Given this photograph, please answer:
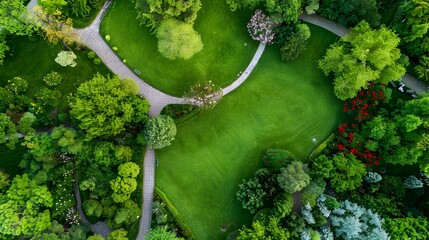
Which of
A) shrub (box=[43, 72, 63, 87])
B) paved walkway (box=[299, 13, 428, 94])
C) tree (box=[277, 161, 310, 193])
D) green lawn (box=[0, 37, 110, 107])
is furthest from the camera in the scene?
paved walkway (box=[299, 13, 428, 94])

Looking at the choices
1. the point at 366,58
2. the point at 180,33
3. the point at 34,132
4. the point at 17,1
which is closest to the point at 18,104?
the point at 34,132

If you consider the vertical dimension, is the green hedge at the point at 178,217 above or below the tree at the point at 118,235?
above

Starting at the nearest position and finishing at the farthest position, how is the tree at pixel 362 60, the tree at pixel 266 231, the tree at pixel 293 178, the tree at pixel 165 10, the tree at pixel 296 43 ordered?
the tree at pixel 165 10 → the tree at pixel 266 231 → the tree at pixel 293 178 → the tree at pixel 362 60 → the tree at pixel 296 43

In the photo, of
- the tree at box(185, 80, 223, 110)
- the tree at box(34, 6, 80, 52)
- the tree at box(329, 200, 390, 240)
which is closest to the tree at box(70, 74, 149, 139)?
the tree at box(185, 80, 223, 110)

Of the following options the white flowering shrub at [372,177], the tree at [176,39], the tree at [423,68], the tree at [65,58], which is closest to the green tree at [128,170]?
the tree at [176,39]

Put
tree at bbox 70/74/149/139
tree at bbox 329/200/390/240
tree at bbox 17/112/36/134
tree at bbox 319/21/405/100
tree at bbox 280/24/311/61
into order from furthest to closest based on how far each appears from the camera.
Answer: tree at bbox 280/24/311/61 → tree at bbox 319/21/405/100 → tree at bbox 17/112/36/134 → tree at bbox 329/200/390/240 → tree at bbox 70/74/149/139

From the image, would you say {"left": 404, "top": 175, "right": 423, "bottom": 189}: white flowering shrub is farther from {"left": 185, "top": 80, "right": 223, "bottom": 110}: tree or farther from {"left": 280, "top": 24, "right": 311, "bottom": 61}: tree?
{"left": 185, "top": 80, "right": 223, "bottom": 110}: tree

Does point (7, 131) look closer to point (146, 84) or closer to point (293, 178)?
point (146, 84)

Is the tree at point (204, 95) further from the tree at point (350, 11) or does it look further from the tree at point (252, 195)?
the tree at point (350, 11)
